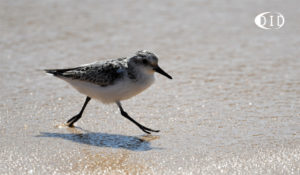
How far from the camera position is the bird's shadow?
491cm

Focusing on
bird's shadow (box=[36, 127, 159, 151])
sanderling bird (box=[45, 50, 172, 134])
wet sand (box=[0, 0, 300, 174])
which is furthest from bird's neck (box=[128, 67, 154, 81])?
bird's shadow (box=[36, 127, 159, 151])

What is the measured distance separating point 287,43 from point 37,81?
4.27m

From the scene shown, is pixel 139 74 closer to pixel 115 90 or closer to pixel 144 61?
pixel 144 61

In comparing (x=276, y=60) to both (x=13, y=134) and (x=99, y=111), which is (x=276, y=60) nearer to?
(x=99, y=111)

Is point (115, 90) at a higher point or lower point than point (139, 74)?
lower

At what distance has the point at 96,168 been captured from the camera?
14.0 feet

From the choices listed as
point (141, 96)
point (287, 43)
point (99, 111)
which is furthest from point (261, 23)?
point (99, 111)

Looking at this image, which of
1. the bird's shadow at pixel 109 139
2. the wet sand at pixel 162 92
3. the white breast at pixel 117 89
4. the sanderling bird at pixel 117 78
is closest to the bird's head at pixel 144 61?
the sanderling bird at pixel 117 78

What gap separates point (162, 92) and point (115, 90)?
1.34 m

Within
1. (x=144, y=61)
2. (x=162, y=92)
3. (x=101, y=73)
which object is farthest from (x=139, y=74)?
(x=162, y=92)

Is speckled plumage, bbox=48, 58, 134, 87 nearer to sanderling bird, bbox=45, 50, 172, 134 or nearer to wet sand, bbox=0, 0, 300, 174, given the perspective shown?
sanderling bird, bbox=45, 50, 172, 134

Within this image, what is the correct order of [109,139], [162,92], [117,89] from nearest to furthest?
1. [109,139]
2. [117,89]
3. [162,92]

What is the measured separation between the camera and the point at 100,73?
546 cm

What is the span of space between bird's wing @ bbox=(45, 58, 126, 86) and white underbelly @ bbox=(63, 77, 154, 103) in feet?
0.19
